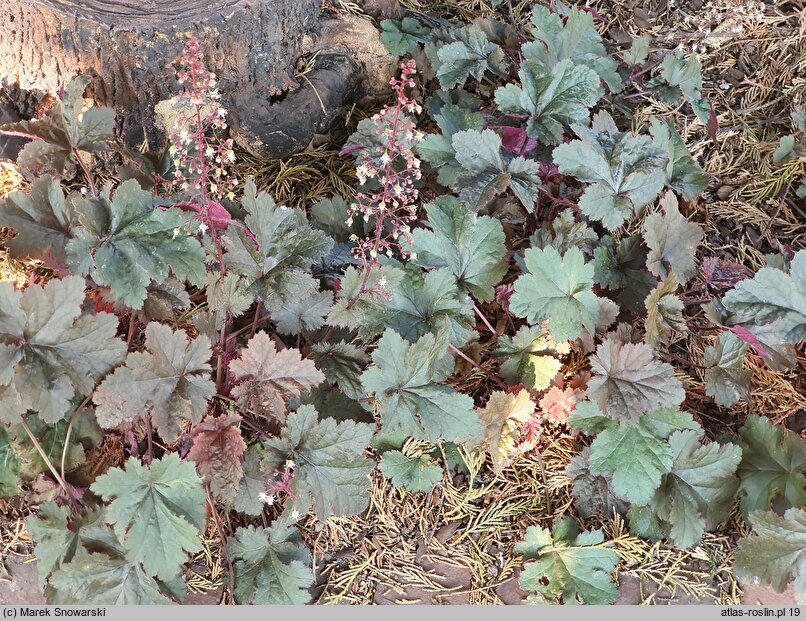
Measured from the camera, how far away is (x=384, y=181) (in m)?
1.79

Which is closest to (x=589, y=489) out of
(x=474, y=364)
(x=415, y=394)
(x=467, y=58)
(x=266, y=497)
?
(x=474, y=364)

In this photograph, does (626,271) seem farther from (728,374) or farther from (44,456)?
(44,456)

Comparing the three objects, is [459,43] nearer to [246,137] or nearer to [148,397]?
[246,137]

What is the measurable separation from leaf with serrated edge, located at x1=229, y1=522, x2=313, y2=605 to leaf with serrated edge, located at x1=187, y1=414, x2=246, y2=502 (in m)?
0.25

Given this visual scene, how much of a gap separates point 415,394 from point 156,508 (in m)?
0.70

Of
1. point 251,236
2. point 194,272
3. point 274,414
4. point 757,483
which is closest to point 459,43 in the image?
point 251,236

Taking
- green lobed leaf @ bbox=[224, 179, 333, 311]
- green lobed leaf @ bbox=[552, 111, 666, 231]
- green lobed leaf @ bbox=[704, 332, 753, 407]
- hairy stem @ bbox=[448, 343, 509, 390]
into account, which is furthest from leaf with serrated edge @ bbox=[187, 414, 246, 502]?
green lobed leaf @ bbox=[704, 332, 753, 407]

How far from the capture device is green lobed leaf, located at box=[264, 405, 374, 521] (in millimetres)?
1798

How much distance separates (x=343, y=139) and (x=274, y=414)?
1.14 m

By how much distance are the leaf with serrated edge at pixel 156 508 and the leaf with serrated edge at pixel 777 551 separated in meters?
1.43

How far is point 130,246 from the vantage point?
72.7 inches

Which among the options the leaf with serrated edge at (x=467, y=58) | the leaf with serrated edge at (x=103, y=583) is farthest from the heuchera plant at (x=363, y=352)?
the leaf with serrated edge at (x=467, y=58)

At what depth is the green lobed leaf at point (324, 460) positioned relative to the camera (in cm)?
180

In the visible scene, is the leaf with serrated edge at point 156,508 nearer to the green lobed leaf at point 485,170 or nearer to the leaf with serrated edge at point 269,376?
the leaf with serrated edge at point 269,376
